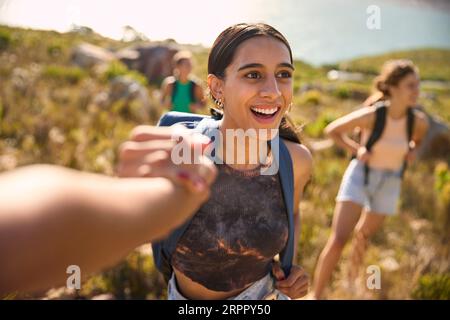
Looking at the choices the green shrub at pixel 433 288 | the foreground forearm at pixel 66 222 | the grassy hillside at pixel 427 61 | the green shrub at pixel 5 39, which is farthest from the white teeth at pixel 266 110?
the grassy hillside at pixel 427 61

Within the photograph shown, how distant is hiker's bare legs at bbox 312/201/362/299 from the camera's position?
3.24 m

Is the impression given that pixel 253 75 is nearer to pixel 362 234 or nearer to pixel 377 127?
pixel 377 127

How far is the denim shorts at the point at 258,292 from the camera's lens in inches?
66.2

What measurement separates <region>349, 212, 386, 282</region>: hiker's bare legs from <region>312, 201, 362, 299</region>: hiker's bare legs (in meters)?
0.31

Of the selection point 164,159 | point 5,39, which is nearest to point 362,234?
point 164,159

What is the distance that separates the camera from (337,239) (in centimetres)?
323

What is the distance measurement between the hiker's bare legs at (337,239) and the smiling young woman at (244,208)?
1573mm

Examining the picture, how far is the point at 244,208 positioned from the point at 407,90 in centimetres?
256

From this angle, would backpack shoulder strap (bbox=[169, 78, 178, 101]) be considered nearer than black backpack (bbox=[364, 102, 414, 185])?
No

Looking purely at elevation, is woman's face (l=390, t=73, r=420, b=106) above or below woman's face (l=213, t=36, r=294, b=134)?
above

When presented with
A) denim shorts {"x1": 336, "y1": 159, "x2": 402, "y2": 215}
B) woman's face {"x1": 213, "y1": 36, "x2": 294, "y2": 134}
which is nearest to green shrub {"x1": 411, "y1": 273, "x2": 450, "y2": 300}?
denim shorts {"x1": 336, "y1": 159, "x2": 402, "y2": 215}

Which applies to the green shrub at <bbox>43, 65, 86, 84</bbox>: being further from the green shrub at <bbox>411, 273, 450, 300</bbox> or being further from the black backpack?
the green shrub at <bbox>411, 273, 450, 300</bbox>

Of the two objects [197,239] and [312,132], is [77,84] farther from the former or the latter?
[197,239]
